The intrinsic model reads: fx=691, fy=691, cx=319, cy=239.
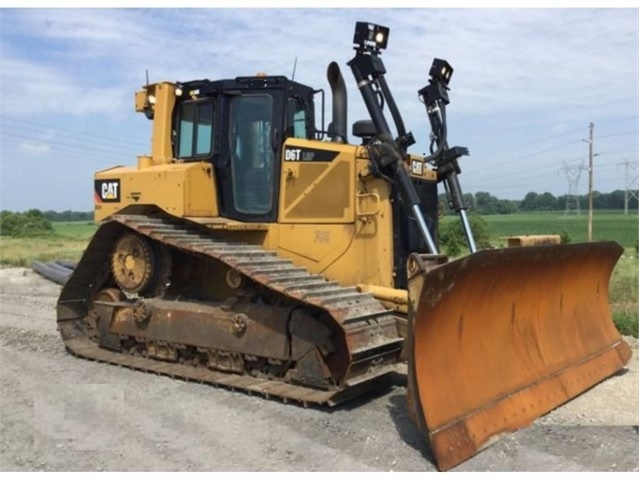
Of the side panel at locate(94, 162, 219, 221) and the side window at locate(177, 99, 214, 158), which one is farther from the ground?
the side window at locate(177, 99, 214, 158)

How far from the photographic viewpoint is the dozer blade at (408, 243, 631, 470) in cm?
489

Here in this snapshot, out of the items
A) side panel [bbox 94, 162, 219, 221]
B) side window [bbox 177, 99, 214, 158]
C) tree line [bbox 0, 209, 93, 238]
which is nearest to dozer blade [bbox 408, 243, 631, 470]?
side panel [bbox 94, 162, 219, 221]

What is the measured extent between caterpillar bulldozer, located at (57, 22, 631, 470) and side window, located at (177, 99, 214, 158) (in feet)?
0.08

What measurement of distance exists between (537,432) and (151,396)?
333 centimetres

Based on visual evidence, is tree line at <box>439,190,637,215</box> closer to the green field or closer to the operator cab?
the green field

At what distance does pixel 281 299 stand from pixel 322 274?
0.69 metres

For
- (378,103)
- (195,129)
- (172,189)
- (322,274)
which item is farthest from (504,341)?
(195,129)

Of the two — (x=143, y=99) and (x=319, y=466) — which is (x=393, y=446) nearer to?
(x=319, y=466)

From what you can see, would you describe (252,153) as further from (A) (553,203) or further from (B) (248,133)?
(A) (553,203)

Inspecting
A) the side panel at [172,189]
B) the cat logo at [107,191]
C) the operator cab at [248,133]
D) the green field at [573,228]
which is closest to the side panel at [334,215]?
the operator cab at [248,133]

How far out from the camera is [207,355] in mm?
7023

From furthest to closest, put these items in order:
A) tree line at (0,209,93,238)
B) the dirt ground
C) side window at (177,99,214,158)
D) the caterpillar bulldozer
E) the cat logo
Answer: tree line at (0,209,93,238) → the cat logo → side window at (177,99,214,158) → the caterpillar bulldozer → the dirt ground

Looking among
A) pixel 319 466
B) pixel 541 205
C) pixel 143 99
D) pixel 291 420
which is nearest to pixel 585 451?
pixel 319 466

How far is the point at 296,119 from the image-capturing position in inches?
303
